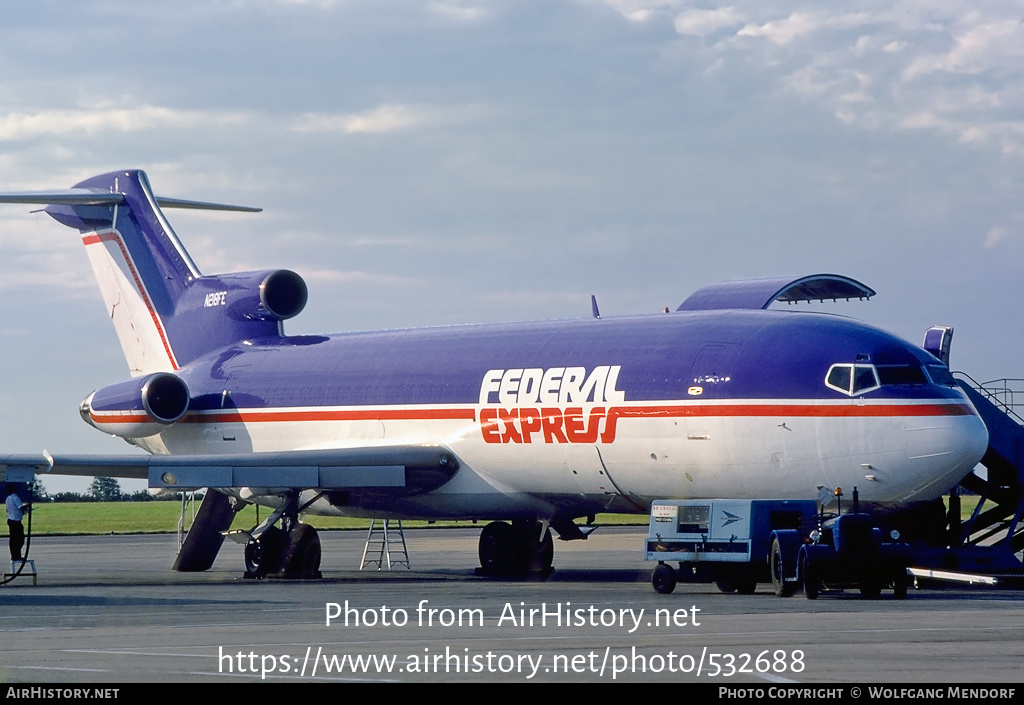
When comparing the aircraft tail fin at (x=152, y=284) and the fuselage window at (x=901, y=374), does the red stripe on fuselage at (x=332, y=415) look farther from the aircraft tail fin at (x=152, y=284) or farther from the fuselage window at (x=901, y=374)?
the fuselage window at (x=901, y=374)

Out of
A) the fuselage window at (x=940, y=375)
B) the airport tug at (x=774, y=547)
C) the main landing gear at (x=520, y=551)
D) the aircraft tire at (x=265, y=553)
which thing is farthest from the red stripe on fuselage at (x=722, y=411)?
the main landing gear at (x=520, y=551)

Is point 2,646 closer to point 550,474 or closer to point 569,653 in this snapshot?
point 569,653

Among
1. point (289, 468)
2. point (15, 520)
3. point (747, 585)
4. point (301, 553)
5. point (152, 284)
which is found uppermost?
point (152, 284)

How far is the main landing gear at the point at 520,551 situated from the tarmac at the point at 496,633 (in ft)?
10.4

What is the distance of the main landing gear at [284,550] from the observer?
3048 cm

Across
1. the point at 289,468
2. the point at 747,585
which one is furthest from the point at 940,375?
the point at 289,468

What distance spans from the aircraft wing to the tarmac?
6.27 ft

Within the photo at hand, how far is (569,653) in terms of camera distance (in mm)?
14953

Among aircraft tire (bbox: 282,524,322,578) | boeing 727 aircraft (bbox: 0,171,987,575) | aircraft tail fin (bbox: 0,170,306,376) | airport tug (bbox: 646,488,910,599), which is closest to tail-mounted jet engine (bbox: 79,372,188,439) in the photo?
boeing 727 aircraft (bbox: 0,171,987,575)

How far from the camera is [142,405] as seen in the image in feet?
114

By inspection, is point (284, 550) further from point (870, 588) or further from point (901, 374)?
point (901, 374)

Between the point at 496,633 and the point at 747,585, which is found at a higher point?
the point at 747,585

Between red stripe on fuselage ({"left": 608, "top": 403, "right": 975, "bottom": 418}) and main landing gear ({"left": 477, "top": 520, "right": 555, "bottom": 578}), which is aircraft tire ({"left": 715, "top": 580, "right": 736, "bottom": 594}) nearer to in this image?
red stripe on fuselage ({"left": 608, "top": 403, "right": 975, "bottom": 418})

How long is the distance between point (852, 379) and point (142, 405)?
17.3 metres
